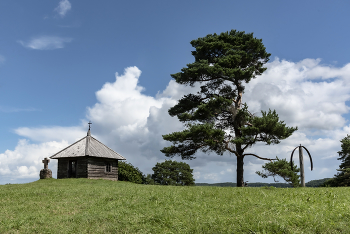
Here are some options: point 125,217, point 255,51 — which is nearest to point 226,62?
point 255,51

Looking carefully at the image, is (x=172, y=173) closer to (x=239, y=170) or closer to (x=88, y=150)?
(x=88, y=150)

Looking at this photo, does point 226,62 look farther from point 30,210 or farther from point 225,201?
point 30,210

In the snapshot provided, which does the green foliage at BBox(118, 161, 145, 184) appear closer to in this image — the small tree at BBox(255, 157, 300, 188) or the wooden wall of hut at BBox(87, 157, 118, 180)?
the wooden wall of hut at BBox(87, 157, 118, 180)

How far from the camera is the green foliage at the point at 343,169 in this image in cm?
3056

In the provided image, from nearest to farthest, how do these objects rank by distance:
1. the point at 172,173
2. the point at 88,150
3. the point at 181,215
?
the point at 181,215, the point at 88,150, the point at 172,173

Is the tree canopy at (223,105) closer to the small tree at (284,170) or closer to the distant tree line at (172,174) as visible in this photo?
the small tree at (284,170)

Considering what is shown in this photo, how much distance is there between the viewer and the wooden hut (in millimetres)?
29031

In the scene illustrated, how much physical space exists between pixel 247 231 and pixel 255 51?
20236 millimetres

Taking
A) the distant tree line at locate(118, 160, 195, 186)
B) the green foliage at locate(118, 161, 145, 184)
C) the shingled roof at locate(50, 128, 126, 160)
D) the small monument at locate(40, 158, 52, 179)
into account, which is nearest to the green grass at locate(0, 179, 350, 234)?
the shingled roof at locate(50, 128, 126, 160)

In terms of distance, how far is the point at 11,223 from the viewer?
880 cm

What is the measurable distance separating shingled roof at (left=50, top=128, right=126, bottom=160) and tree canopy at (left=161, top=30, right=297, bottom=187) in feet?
35.3

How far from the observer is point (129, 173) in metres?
34.9

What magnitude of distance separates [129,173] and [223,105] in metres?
18.6

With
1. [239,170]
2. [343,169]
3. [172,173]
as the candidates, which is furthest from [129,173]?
[343,169]
